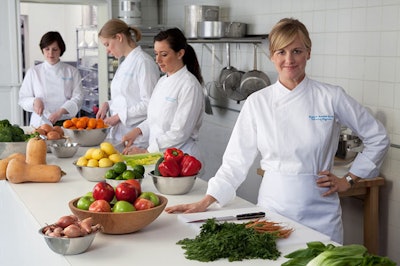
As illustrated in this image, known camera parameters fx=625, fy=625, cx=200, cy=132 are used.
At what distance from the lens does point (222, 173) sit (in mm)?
2822

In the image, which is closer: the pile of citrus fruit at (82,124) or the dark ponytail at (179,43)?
the dark ponytail at (179,43)

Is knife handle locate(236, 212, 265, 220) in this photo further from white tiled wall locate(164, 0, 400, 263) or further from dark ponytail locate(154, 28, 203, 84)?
white tiled wall locate(164, 0, 400, 263)

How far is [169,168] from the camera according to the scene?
286 centimetres

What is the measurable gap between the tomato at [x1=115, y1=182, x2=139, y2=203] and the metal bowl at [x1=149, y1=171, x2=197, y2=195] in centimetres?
51

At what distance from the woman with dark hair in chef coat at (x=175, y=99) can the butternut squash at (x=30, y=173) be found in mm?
746

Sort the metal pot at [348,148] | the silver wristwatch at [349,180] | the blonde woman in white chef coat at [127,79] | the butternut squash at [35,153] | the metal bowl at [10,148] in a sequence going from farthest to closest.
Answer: the blonde woman in white chef coat at [127,79] → the metal pot at [348,148] → the metal bowl at [10,148] → the butternut squash at [35,153] → the silver wristwatch at [349,180]

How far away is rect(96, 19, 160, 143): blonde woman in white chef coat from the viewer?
4.71 meters

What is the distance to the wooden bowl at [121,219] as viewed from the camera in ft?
7.27

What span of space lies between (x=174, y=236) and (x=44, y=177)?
3.66 ft

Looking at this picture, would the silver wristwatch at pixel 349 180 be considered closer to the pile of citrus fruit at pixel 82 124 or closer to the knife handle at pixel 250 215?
the knife handle at pixel 250 215

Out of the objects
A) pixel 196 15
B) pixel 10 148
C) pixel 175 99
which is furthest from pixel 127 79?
pixel 196 15

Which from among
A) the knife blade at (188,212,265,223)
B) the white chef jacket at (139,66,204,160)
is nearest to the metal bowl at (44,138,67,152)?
the white chef jacket at (139,66,204,160)

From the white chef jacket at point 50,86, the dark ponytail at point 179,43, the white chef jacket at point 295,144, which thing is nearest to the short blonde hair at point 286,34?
the white chef jacket at point 295,144

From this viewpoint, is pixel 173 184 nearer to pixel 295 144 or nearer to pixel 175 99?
pixel 295 144
